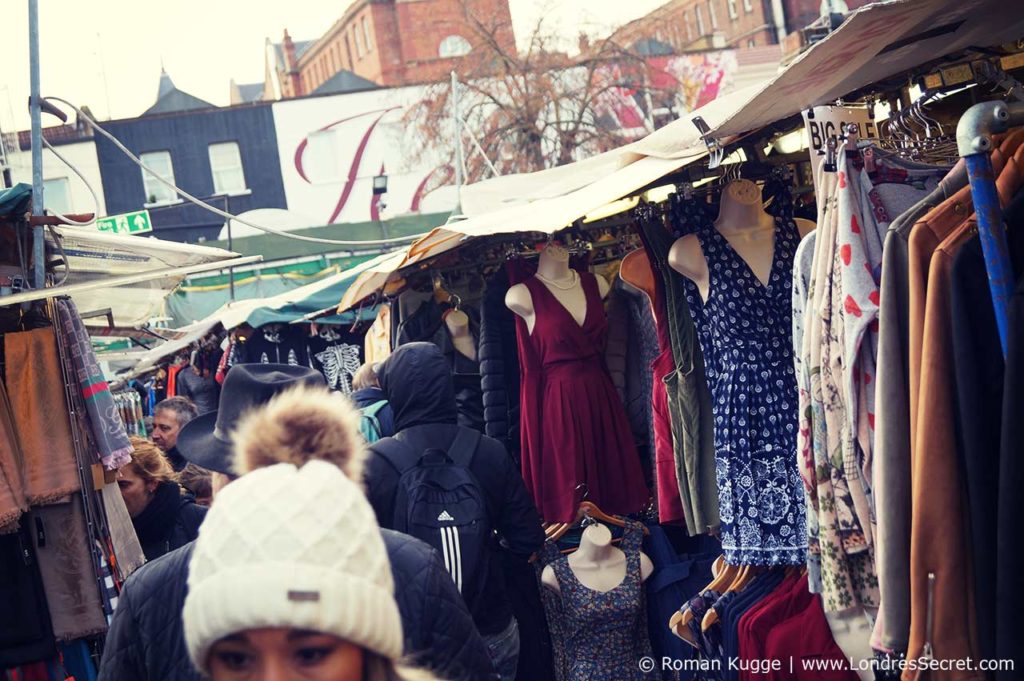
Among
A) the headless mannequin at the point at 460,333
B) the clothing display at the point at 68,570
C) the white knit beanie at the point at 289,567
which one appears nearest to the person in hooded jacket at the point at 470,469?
the clothing display at the point at 68,570

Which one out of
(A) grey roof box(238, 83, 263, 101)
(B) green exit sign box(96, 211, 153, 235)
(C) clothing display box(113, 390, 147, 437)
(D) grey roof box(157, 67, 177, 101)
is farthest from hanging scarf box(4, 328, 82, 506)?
(A) grey roof box(238, 83, 263, 101)

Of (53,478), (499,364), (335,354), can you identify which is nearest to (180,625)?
(53,478)

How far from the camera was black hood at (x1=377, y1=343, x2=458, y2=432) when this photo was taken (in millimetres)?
4625

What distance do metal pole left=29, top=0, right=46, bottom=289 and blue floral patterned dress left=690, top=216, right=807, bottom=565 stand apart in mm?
2676

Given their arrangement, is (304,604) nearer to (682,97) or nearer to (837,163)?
(837,163)

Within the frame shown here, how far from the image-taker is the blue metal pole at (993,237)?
92.4 inches

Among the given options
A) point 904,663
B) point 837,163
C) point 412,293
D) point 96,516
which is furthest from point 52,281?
point 904,663

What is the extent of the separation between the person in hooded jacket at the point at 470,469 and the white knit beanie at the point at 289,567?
2413mm

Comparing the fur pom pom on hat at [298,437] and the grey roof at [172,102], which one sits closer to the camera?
the fur pom pom on hat at [298,437]

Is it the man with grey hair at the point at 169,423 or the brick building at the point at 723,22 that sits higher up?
the brick building at the point at 723,22

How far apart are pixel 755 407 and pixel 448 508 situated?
123 cm

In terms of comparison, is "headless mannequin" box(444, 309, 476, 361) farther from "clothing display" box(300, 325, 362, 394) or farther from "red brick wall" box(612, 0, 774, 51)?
"red brick wall" box(612, 0, 774, 51)

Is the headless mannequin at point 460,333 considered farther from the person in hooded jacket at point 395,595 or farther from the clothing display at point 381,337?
the person in hooded jacket at point 395,595

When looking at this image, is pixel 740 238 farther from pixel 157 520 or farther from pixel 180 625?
pixel 157 520
